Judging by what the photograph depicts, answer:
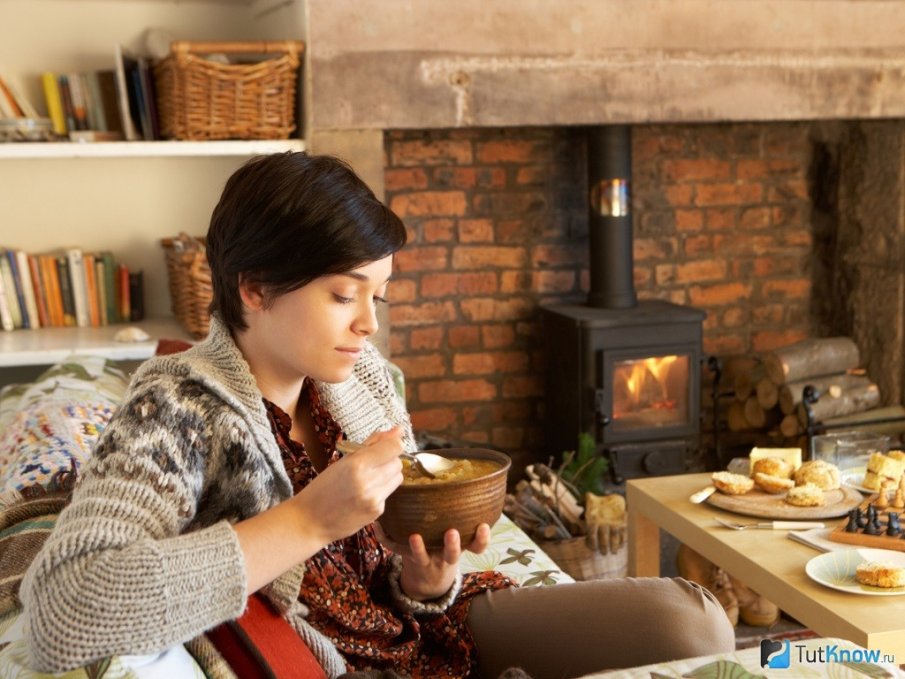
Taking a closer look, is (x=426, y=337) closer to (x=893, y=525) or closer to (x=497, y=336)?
(x=497, y=336)

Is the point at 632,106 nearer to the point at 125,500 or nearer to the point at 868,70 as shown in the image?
the point at 868,70

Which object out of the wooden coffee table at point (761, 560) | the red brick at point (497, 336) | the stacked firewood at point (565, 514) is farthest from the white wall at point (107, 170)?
the wooden coffee table at point (761, 560)

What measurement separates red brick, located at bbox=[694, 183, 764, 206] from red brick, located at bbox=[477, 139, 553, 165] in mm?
604

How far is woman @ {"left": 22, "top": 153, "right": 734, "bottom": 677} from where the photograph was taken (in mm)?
1098

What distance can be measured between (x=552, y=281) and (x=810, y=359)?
914 mm

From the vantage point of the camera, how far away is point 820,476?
7.39 feet

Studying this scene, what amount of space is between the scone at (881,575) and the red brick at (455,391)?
6.94 feet

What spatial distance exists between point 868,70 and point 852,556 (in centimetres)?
198

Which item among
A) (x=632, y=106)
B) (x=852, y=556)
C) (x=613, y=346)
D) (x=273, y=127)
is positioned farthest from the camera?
(x=613, y=346)

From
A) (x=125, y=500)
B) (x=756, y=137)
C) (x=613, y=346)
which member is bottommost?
(x=613, y=346)

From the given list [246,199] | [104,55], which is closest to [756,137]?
[104,55]

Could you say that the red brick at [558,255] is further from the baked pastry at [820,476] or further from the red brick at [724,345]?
the baked pastry at [820,476]

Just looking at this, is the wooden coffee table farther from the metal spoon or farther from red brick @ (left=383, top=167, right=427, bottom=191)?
red brick @ (left=383, top=167, right=427, bottom=191)

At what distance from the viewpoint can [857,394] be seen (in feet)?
12.4
